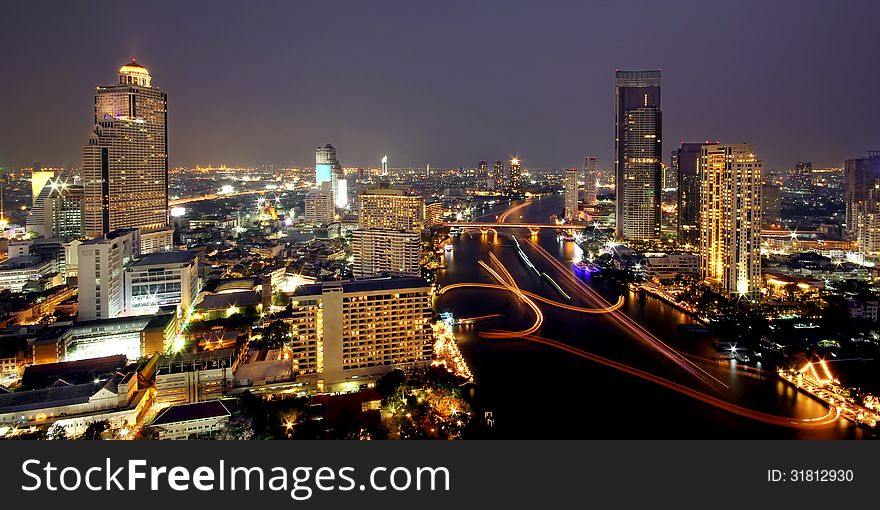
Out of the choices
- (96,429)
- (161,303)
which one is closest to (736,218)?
(161,303)

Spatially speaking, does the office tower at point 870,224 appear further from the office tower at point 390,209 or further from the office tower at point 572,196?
the office tower at point 572,196

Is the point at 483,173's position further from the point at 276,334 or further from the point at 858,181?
the point at 276,334

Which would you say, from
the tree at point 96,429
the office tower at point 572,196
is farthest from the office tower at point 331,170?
the tree at point 96,429

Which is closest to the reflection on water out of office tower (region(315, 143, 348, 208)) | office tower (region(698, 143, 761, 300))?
office tower (region(698, 143, 761, 300))

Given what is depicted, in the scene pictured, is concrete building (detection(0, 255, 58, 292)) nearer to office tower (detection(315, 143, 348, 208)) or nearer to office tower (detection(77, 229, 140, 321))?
office tower (detection(77, 229, 140, 321))

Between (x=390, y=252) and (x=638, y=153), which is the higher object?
(x=638, y=153)

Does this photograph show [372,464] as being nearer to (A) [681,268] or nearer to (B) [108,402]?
(B) [108,402]
